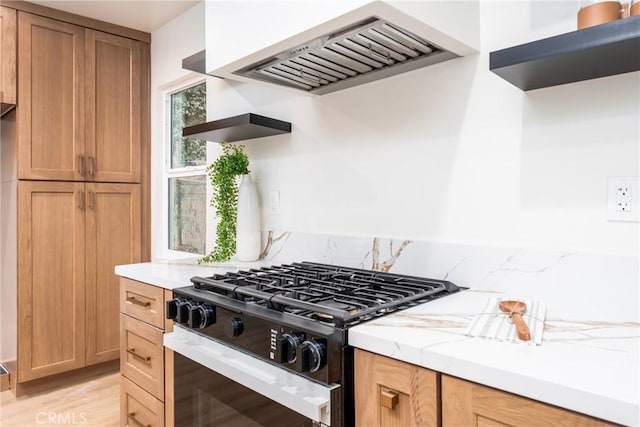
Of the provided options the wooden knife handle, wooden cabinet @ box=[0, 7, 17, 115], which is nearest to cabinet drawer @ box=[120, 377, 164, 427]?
the wooden knife handle

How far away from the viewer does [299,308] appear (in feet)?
3.66

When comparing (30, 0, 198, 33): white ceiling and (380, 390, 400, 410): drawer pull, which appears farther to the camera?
(30, 0, 198, 33): white ceiling

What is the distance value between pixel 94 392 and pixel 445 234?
2.47 metres

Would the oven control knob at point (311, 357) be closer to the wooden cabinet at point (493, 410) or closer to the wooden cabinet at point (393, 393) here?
the wooden cabinet at point (393, 393)

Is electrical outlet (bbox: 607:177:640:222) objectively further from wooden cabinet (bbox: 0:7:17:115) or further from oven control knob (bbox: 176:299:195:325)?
wooden cabinet (bbox: 0:7:17:115)

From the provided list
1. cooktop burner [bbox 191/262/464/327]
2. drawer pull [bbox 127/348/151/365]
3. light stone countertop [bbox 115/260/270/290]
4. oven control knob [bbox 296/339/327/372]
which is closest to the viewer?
oven control knob [bbox 296/339/327/372]

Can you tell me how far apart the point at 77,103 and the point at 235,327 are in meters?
2.35

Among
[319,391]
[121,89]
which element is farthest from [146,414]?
[121,89]

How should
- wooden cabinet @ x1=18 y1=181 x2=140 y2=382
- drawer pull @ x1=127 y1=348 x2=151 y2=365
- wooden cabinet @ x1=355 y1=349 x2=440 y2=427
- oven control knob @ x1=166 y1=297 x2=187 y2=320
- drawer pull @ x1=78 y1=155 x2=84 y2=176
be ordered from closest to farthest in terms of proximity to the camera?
wooden cabinet @ x1=355 y1=349 x2=440 y2=427
oven control knob @ x1=166 y1=297 x2=187 y2=320
drawer pull @ x1=127 y1=348 x2=151 y2=365
wooden cabinet @ x1=18 y1=181 x2=140 y2=382
drawer pull @ x1=78 y1=155 x2=84 y2=176

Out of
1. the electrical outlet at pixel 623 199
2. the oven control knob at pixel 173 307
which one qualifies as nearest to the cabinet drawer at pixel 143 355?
the oven control knob at pixel 173 307

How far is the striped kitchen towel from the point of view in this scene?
0.92 meters

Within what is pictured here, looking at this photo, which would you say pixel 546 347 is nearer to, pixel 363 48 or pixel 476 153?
pixel 476 153

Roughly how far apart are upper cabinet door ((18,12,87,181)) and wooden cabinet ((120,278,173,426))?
4.18 feet

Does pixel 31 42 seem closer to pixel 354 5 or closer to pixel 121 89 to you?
pixel 121 89
